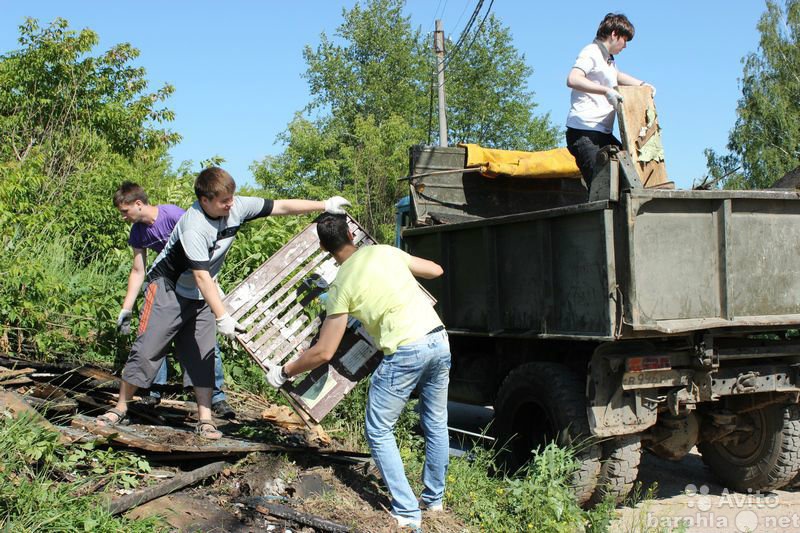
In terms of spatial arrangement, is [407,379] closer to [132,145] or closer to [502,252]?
[502,252]

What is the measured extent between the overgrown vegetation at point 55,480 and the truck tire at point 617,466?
2.85 m

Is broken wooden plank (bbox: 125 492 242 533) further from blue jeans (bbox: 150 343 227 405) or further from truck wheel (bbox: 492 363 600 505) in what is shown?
truck wheel (bbox: 492 363 600 505)

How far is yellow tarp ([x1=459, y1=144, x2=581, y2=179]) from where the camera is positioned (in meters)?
7.46

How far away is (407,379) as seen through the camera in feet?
13.4

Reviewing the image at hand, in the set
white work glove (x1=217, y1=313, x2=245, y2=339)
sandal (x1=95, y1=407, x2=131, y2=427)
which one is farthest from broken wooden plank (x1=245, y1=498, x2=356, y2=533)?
sandal (x1=95, y1=407, x2=131, y2=427)

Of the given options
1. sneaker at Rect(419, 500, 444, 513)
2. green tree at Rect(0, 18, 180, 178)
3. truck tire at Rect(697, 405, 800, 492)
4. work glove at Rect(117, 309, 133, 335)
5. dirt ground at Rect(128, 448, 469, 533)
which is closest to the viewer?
dirt ground at Rect(128, 448, 469, 533)

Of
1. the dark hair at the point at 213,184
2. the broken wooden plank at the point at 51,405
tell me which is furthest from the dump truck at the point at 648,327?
the broken wooden plank at the point at 51,405

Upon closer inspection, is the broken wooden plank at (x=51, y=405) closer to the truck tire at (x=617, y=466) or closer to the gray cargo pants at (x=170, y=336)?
the gray cargo pants at (x=170, y=336)

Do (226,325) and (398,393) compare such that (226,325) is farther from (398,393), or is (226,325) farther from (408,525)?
(408,525)

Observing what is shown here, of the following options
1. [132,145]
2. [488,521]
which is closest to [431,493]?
[488,521]

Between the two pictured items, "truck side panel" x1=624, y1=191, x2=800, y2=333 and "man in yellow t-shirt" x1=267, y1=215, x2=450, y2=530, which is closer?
"man in yellow t-shirt" x1=267, y1=215, x2=450, y2=530

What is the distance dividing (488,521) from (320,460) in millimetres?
1158

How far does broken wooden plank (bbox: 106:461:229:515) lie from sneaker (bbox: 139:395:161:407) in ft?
4.22

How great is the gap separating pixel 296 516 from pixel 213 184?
1982 mm
